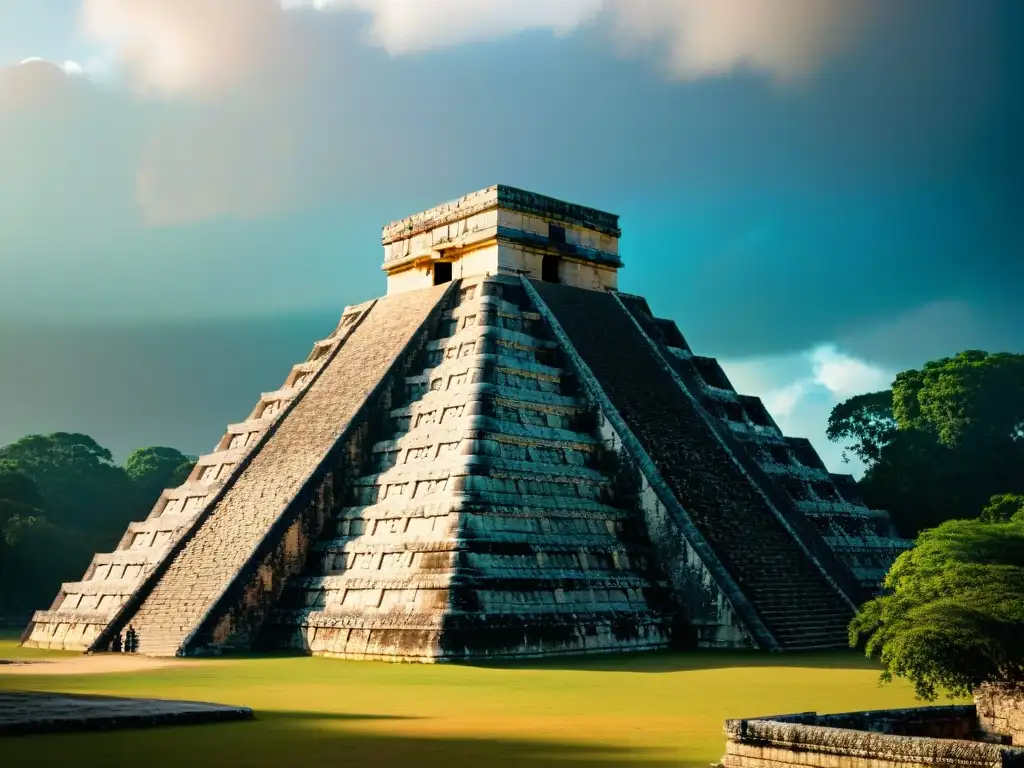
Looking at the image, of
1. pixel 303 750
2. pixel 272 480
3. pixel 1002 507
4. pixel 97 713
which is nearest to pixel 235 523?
pixel 272 480

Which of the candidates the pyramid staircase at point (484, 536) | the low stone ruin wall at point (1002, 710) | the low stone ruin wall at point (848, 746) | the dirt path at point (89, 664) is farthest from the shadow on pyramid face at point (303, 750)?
the pyramid staircase at point (484, 536)

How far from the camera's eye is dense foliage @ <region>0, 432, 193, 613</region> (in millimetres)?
33594

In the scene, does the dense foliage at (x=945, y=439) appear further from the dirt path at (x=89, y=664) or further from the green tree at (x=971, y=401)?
the dirt path at (x=89, y=664)

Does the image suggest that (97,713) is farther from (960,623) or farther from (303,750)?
(960,623)

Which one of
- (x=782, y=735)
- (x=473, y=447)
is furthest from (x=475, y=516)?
(x=782, y=735)

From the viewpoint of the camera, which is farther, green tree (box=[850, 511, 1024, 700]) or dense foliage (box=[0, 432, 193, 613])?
dense foliage (box=[0, 432, 193, 613])

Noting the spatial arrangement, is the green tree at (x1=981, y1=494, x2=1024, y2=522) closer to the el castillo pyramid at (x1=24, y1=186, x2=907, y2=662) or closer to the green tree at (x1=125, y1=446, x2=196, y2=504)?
the el castillo pyramid at (x1=24, y1=186, x2=907, y2=662)

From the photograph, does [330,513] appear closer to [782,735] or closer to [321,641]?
[321,641]

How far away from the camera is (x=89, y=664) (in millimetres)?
17156

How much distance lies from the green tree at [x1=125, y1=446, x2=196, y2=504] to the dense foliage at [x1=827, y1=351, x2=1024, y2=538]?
79.3ft

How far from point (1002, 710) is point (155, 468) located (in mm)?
48770

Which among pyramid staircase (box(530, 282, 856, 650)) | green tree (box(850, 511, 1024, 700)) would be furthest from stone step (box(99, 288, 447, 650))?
green tree (box(850, 511, 1024, 700))

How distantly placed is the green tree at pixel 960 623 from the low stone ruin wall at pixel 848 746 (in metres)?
1.03

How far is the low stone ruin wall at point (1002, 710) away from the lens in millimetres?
9055
